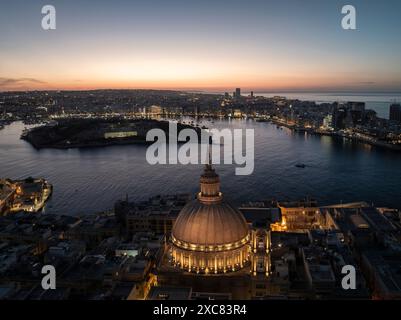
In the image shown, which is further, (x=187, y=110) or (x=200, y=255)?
(x=187, y=110)

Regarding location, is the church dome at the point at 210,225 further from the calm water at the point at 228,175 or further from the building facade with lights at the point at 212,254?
the calm water at the point at 228,175

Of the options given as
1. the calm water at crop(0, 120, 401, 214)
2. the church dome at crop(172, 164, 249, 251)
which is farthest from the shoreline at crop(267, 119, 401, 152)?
the church dome at crop(172, 164, 249, 251)

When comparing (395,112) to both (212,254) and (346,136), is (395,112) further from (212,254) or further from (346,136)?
(212,254)

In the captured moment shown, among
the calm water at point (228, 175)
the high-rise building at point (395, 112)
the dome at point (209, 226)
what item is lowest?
the calm water at point (228, 175)

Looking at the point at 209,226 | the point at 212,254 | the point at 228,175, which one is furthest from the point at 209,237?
the point at 228,175

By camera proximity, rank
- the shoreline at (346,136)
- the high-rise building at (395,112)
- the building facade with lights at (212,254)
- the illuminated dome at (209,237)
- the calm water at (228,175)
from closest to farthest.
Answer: the building facade with lights at (212,254), the illuminated dome at (209,237), the calm water at (228,175), the shoreline at (346,136), the high-rise building at (395,112)

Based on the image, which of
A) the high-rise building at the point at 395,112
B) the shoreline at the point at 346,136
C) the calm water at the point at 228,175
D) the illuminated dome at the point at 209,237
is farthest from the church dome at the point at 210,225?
the high-rise building at the point at 395,112
